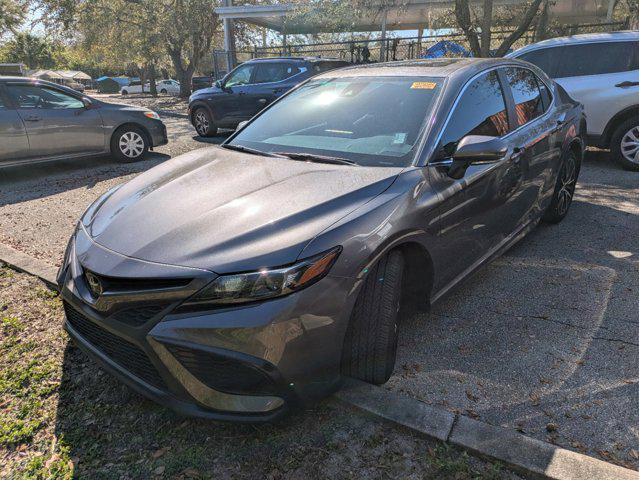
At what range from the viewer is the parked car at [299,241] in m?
1.93

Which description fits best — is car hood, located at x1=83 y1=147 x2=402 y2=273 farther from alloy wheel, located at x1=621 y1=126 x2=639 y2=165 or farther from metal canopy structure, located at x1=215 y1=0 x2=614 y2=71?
metal canopy structure, located at x1=215 y1=0 x2=614 y2=71

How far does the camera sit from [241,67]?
35.4 feet

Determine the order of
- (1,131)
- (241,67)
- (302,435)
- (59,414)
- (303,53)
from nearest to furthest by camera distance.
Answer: (302,435) → (59,414) → (1,131) → (241,67) → (303,53)

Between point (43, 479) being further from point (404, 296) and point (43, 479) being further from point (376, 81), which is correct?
point (376, 81)

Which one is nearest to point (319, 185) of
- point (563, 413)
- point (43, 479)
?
point (563, 413)

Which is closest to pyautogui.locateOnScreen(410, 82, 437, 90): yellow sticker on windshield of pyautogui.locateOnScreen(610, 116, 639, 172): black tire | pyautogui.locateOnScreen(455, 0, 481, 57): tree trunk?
pyautogui.locateOnScreen(610, 116, 639, 172): black tire

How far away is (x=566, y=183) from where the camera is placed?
4.86 meters

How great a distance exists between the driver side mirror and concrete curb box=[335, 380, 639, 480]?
132 centimetres

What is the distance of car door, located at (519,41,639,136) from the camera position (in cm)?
694

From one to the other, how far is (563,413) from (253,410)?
1.53m

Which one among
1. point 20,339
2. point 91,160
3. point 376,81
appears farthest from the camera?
point 91,160

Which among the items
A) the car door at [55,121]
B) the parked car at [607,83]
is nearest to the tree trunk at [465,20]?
the parked car at [607,83]

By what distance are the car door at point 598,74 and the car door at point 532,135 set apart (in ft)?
10.8

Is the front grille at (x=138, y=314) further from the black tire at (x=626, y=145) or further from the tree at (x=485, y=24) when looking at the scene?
the tree at (x=485, y=24)
